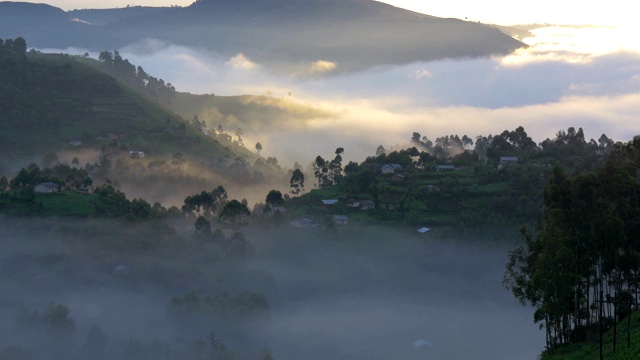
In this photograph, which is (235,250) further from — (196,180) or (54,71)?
(54,71)

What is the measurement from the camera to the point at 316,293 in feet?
220

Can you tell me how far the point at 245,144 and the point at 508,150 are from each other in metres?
88.2

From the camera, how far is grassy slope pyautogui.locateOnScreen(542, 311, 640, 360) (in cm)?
2608

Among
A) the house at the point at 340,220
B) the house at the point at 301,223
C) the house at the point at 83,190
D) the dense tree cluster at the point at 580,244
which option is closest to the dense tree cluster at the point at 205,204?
the house at the point at 301,223

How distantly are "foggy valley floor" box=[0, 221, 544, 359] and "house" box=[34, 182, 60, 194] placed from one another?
5466mm

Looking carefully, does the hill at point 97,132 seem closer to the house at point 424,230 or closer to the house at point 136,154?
the house at point 136,154

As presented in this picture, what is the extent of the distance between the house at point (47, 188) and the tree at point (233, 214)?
14.1 m

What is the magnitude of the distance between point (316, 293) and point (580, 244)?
37140 millimetres

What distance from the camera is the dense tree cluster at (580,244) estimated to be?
30.0 m

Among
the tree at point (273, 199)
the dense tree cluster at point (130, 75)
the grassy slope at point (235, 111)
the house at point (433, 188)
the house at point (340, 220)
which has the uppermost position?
the dense tree cluster at point (130, 75)

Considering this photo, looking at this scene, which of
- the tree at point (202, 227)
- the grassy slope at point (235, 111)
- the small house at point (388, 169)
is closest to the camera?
the tree at point (202, 227)

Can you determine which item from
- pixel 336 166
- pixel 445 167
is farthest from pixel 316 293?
pixel 336 166

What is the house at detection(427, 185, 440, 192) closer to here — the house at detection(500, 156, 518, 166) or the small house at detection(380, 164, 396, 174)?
the house at detection(500, 156, 518, 166)

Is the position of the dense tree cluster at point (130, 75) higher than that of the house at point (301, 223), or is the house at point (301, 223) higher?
the dense tree cluster at point (130, 75)
